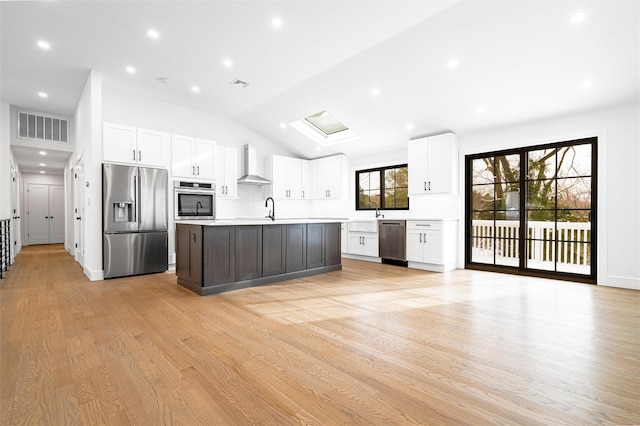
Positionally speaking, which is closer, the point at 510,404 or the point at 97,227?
the point at 510,404

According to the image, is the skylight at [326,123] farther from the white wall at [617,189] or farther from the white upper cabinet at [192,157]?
the white wall at [617,189]

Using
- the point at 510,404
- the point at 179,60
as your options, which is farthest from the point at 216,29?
the point at 510,404

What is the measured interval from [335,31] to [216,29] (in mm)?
Result: 1421

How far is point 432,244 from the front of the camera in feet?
18.6

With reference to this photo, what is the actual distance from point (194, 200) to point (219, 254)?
238 centimetres

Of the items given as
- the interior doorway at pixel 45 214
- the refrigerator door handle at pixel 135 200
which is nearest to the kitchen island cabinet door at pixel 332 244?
the refrigerator door handle at pixel 135 200

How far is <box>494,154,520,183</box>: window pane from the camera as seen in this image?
5391 millimetres

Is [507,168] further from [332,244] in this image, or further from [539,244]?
[332,244]

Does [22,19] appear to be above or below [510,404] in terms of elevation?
above

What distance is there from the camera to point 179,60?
455cm

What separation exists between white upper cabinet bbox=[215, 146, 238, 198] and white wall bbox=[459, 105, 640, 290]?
19.5ft

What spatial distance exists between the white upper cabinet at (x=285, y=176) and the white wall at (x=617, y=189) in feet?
17.8

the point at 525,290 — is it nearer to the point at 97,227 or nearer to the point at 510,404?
the point at 510,404

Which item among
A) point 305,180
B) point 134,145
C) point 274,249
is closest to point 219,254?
point 274,249
